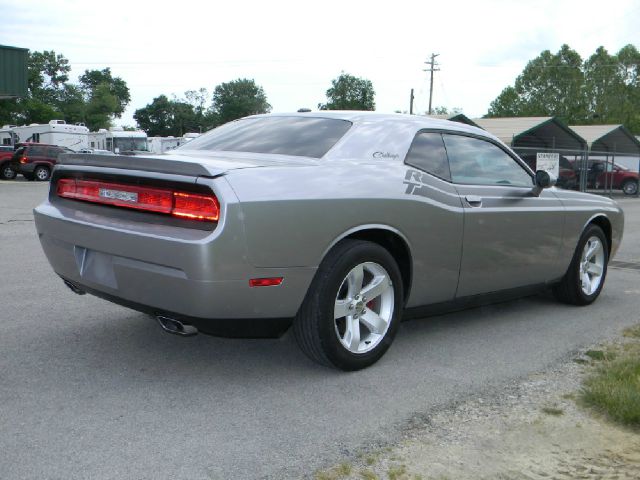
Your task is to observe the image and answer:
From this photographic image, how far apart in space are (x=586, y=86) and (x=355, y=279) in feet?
272

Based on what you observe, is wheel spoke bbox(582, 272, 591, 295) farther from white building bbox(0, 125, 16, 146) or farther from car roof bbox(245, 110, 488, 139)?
white building bbox(0, 125, 16, 146)

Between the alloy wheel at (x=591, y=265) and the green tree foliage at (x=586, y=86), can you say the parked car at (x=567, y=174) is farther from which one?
the green tree foliage at (x=586, y=86)

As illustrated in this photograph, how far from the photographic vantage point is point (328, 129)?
4.33 metres

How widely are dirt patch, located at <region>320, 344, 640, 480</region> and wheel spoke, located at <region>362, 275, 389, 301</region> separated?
818 mm

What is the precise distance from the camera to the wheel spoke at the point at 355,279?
12.6ft

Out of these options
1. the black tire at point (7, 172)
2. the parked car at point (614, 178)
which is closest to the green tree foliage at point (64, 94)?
the black tire at point (7, 172)

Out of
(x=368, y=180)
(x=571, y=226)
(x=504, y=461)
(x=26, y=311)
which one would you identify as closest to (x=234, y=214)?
(x=368, y=180)

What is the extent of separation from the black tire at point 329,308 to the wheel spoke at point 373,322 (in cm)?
19

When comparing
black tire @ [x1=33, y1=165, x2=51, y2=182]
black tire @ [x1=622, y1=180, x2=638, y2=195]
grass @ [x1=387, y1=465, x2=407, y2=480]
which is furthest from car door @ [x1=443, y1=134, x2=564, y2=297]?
black tire @ [x1=622, y1=180, x2=638, y2=195]

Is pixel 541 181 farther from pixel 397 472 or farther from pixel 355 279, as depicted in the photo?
pixel 397 472

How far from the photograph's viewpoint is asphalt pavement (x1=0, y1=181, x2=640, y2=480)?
9.31 ft

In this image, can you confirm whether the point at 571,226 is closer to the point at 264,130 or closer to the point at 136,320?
the point at 264,130

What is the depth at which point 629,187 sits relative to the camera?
107 feet

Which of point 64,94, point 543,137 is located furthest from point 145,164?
point 64,94
